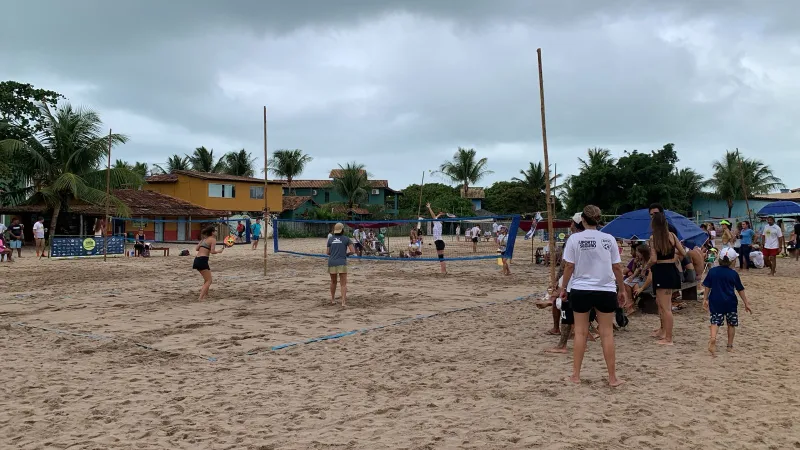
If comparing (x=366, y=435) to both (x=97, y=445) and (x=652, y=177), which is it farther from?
(x=652, y=177)

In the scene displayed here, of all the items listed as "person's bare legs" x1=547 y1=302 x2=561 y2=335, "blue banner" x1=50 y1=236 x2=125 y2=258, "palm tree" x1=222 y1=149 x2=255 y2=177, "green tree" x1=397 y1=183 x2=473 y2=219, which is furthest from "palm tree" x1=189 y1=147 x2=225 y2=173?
"person's bare legs" x1=547 y1=302 x2=561 y2=335

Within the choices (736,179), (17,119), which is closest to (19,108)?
(17,119)

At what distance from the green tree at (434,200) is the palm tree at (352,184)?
487 cm

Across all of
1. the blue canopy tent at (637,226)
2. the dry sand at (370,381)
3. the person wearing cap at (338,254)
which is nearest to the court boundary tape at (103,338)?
the dry sand at (370,381)

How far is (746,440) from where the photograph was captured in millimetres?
3578

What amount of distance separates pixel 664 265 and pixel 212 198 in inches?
1512

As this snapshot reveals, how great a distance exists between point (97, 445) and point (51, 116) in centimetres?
2749

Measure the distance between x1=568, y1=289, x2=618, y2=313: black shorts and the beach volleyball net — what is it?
552 cm

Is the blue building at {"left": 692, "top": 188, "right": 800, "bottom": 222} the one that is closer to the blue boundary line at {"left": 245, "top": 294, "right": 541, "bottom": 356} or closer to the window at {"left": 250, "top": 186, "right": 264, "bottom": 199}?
the window at {"left": 250, "top": 186, "right": 264, "bottom": 199}

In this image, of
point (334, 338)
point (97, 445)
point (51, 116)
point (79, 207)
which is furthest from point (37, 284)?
point (79, 207)

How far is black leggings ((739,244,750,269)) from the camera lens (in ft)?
51.6

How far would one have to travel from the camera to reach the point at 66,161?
26797 millimetres

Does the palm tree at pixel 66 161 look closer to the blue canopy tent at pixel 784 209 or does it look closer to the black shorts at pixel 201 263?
the black shorts at pixel 201 263

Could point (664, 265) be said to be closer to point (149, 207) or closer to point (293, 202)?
point (149, 207)
